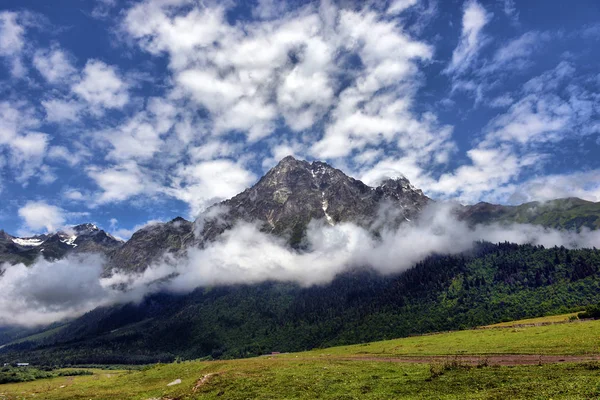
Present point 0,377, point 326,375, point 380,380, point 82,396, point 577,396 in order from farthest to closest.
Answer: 1. point 0,377
2. point 82,396
3. point 326,375
4. point 380,380
5. point 577,396

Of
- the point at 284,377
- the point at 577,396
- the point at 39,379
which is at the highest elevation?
the point at 577,396

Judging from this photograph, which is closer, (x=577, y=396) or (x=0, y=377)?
(x=577, y=396)

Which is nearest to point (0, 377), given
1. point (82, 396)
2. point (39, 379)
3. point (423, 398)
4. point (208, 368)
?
point (39, 379)

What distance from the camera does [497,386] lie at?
35.9 metres

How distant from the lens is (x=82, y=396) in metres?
62.7

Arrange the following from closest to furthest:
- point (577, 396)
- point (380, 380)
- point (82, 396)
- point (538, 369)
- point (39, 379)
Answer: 1. point (577, 396)
2. point (538, 369)
3. point (380, 380)
4. point (82, 396)
5. point (39, 379)

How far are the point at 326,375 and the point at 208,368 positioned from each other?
1547 inches

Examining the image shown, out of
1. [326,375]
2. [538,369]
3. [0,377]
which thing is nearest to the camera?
[538,369]

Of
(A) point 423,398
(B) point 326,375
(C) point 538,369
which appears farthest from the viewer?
(B) point 326,375

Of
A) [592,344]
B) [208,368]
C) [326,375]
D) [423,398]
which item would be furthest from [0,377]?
[592,344]

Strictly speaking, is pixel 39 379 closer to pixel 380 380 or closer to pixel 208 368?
pixel 208 368

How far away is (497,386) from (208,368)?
220 ft

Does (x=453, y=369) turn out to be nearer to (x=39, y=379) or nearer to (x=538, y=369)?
(x=538, y=369)

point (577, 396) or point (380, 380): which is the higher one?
point (577, 396)
